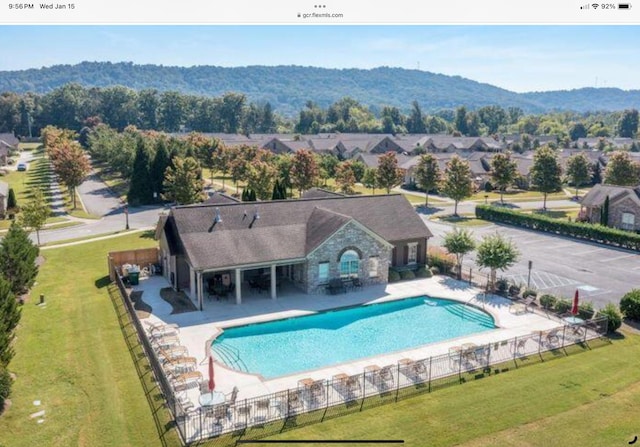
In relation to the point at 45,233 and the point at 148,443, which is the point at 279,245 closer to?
the point at 148,443

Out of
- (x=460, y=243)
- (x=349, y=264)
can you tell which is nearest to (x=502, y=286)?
(x=460, y=243)

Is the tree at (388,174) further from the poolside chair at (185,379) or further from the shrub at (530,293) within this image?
the poolside chair at (185,379)

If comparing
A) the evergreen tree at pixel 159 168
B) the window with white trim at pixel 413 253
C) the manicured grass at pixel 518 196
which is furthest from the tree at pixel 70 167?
the manicured grass at pixel 518 196

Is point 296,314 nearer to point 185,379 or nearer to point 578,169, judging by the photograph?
point 185,379

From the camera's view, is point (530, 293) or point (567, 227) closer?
point (530, 293)

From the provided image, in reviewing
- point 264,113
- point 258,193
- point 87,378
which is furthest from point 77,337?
point 264,113
